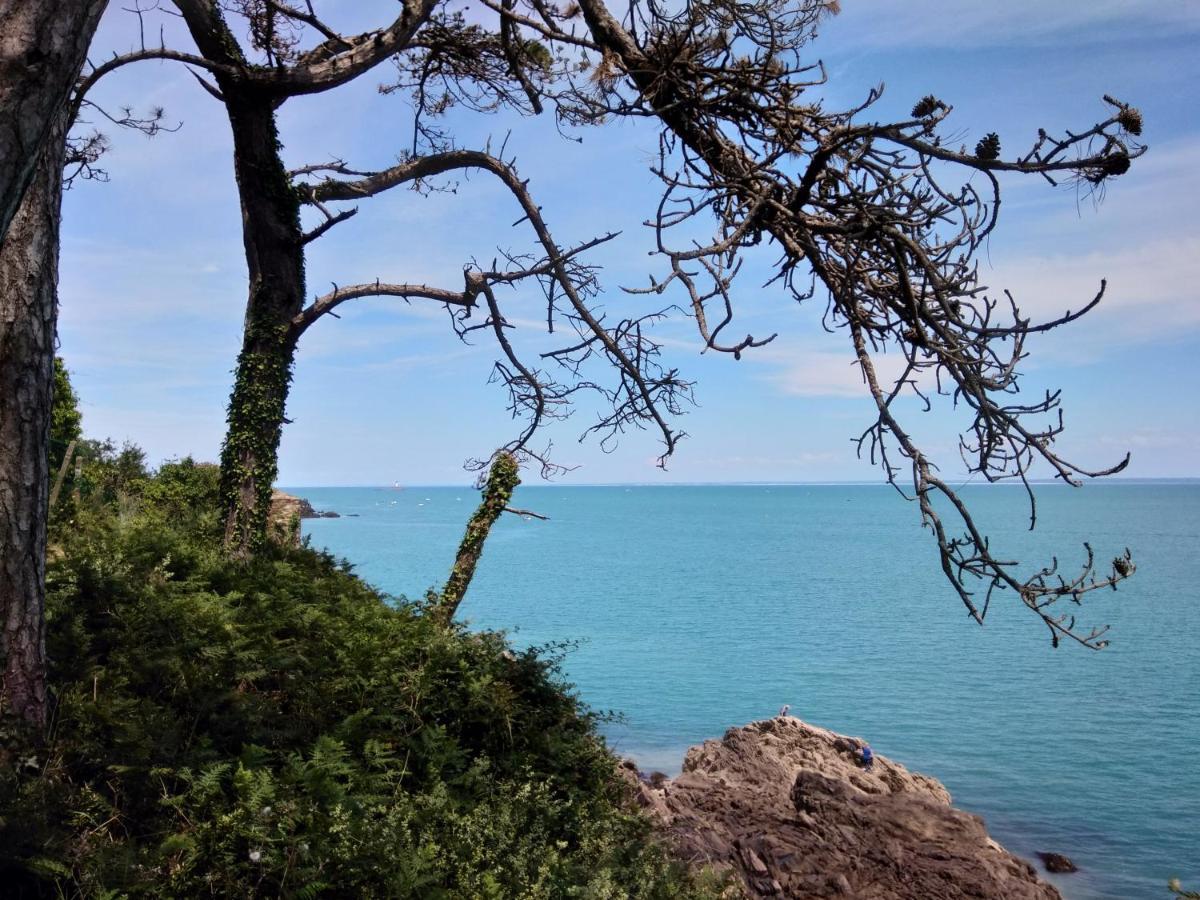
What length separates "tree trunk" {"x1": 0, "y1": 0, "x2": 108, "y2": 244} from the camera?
9.48 ft

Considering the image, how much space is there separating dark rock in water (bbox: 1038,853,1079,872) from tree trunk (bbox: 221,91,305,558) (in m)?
13.7

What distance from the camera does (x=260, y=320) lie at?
967 cm

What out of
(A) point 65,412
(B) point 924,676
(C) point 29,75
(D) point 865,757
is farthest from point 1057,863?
(A) point 65,412

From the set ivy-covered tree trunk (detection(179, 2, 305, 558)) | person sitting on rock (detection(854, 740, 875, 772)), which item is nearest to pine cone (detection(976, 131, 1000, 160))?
ivy-covered tree trunk (detection(179, 2, 305, 558))

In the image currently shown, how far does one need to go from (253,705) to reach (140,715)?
2.29 feet

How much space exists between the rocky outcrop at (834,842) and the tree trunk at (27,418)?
5.63 m

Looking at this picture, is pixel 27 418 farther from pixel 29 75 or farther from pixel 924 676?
pixel 924 676

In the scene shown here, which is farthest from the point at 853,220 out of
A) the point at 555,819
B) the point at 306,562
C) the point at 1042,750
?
the point at 1042,750

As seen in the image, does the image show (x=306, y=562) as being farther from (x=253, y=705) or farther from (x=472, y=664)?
(x=253, y=705)

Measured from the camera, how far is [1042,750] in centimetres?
2203

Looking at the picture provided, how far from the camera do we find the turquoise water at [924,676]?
18031 mm

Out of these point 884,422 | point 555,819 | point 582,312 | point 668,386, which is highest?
point 582,312

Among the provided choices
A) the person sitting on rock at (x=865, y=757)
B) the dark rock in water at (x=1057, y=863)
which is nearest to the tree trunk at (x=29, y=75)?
the person sitting on rock at (x=865, y=757)

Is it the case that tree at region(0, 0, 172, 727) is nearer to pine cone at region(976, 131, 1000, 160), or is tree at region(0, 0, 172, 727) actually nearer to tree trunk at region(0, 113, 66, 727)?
tree trunk at region(0, 113, 66, 727)
